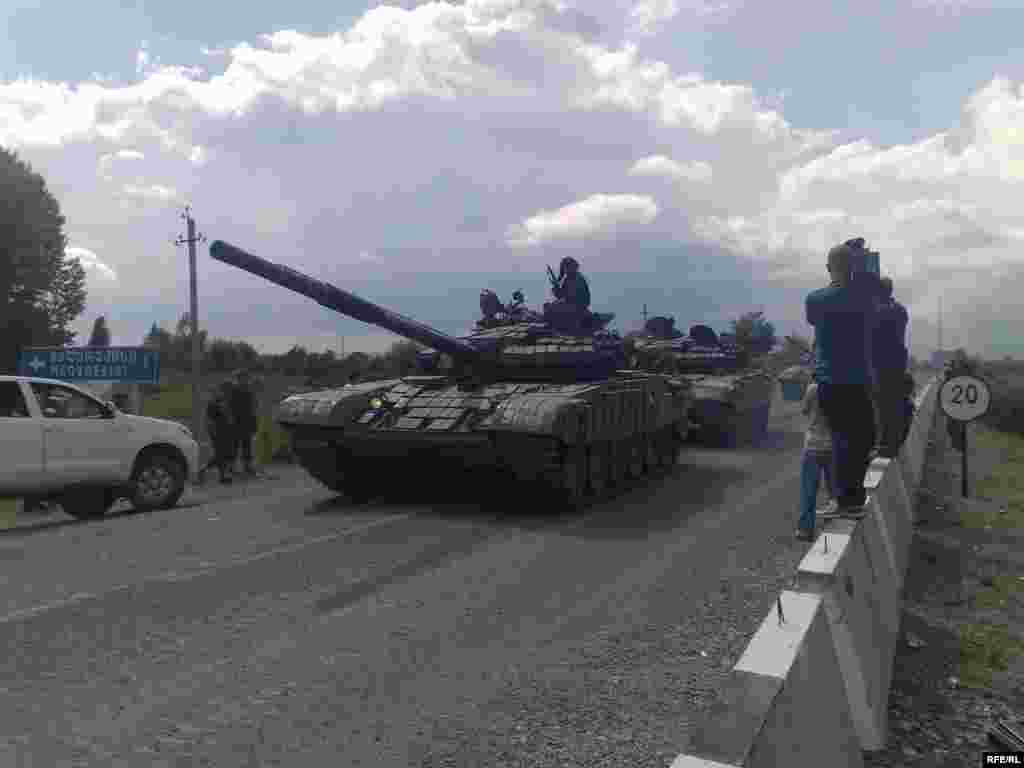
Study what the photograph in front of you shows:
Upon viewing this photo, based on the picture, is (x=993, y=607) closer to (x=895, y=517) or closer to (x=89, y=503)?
(x=895, y=517)

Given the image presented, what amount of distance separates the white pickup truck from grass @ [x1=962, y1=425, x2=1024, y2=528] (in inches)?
359

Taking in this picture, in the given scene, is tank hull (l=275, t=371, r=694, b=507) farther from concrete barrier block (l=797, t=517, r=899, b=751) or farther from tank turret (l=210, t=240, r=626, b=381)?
concrete barrier block (l=797, t=517, r=899, b=751)

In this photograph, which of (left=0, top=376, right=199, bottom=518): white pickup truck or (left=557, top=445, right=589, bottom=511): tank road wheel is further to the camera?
(left=557, top=445, right=589, bottom=511): tank road wheel

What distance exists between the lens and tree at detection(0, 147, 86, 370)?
94.8 feet

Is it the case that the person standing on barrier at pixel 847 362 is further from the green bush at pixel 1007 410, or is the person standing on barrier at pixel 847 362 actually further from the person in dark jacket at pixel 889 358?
the green bush at pixel 1007 410

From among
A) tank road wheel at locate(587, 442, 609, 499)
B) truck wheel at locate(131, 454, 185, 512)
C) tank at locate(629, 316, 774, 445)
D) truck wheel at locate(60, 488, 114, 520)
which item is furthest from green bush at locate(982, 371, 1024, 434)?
truck wheel at locate(60, 488, 114, 520)

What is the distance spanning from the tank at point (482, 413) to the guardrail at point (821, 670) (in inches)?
162

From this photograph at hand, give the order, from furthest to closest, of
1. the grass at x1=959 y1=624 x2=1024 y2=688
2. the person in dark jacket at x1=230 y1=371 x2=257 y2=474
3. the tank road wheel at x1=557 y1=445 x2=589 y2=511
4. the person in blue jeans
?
the person in dark jacket at x1=230 y1=371 x2=257 y2=474, the tank road wheel at x1=557 y1=445 x2=589 y2=511, the person in blue jeans, the grass at x1=959 y1=624 x2=1024 y2=688

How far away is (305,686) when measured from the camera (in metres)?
4.52

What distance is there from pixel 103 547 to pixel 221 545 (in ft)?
3.39

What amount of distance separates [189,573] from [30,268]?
1070 inches

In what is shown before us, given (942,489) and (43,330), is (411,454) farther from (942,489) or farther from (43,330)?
(43,330)

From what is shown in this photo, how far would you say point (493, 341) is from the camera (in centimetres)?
1123

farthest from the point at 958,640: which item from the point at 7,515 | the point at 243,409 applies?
the point at 7,515
